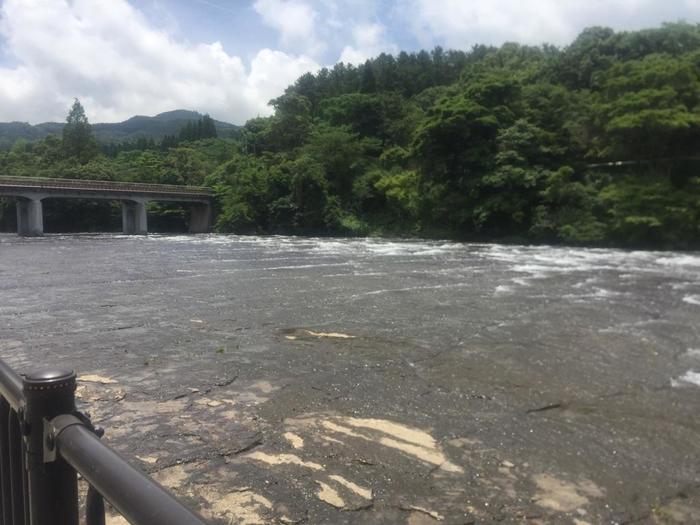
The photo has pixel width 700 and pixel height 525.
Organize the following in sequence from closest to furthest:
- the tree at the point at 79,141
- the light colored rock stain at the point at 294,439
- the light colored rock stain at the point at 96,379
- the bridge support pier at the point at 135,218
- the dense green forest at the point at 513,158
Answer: the light colored rock stain at the point at 294,439 → the light colored rock stain at the point at 96,379 → the dense green forest at the point at 513,158 → the bridge support pier at the point at 135,218 → the tree at the point at 79,141

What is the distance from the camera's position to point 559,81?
45.7 metres

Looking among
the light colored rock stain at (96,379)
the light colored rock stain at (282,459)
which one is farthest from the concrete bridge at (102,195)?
the light colored rock stain at (282,459)

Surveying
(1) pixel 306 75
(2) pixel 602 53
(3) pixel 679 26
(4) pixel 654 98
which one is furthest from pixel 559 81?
(1) pixel 306 75

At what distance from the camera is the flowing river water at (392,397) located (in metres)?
3.64

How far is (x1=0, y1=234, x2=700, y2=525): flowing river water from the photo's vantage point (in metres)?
3.64

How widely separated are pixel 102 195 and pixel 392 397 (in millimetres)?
52040

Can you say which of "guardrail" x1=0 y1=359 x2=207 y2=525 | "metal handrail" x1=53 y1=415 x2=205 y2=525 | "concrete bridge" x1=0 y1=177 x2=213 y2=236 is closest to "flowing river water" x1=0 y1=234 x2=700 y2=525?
"guardrail" x1=0 y1=359 x2=207 y2=525

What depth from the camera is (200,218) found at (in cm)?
6362

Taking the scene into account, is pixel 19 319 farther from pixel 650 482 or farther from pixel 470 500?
pixel 650 482

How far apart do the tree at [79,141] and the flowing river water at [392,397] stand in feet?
247

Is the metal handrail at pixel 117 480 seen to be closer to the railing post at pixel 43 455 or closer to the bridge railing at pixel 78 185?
the railing post at pixel 43 455

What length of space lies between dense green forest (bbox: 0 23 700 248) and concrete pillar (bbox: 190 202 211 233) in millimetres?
1581

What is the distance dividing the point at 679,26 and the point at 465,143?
1909 cm

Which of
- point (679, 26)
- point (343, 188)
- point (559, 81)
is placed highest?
point (679, 26)
